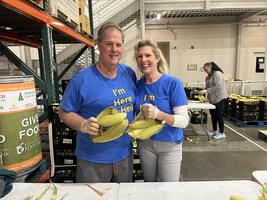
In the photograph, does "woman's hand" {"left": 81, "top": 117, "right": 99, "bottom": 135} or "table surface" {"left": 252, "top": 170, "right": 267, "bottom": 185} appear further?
"table surface" {"left": 252, "top": 170, "right": 267, "bottom": 185}

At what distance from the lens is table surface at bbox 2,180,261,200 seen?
1320mm

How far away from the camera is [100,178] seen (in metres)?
1.70

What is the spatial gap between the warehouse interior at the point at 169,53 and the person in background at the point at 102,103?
42cm

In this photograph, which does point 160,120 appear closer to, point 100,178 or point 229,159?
point 100,178

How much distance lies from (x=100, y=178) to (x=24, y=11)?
4.32 feet

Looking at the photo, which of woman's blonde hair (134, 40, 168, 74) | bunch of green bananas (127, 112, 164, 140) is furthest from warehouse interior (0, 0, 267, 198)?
bunch of green bananas (127, 112, 164, 140)

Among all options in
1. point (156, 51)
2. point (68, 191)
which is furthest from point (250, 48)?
point (68, 191)

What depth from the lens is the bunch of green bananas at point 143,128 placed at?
144 cm

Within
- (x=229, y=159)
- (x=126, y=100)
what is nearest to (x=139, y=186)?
(x=126, y=100)

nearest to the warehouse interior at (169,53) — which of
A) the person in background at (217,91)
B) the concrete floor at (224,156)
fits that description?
the concrete floor at (224,156)

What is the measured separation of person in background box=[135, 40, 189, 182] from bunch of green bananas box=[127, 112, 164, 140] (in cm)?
17

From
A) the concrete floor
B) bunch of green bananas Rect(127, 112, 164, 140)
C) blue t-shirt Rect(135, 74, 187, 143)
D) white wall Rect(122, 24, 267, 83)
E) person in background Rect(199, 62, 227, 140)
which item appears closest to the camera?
bunch of green bananas Rect(127, 112, 164, 140)

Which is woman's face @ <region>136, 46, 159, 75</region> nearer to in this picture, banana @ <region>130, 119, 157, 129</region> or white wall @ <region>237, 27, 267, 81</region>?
banana @ <region>130, 119, 157, 129</region>

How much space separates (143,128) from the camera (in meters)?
1.49
